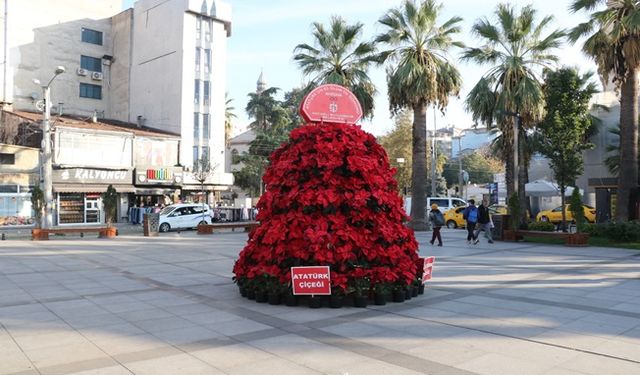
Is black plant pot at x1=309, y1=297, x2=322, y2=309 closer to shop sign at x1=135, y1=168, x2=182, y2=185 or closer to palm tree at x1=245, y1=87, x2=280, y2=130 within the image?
shop sign at x1=135, y1=168, x2=182, y2=185

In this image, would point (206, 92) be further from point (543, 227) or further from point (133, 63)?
point (543, 227)

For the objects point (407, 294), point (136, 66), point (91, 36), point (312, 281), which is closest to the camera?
point (312, 281)

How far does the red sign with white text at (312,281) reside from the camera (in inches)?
307

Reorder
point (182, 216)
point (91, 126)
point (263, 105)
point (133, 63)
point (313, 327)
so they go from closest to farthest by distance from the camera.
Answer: point (313, 327)
point (182, 216)
point (91, 126)
point (133, 63)
point (263, 105)

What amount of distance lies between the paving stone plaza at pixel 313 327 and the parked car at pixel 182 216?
16697 mm

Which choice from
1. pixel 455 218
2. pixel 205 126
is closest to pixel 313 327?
pixel 455 218

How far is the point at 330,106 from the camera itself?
9609 mm

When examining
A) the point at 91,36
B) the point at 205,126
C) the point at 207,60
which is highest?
the point at 91,36

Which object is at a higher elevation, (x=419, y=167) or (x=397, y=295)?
(x=419, y=167)

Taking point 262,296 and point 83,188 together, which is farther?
point 83,188

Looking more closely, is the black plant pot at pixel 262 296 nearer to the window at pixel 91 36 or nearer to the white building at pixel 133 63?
the white building at pixel 133 63

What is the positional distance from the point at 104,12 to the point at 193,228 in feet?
103

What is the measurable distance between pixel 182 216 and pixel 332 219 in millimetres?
22718

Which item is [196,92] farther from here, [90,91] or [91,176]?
[91,176]
